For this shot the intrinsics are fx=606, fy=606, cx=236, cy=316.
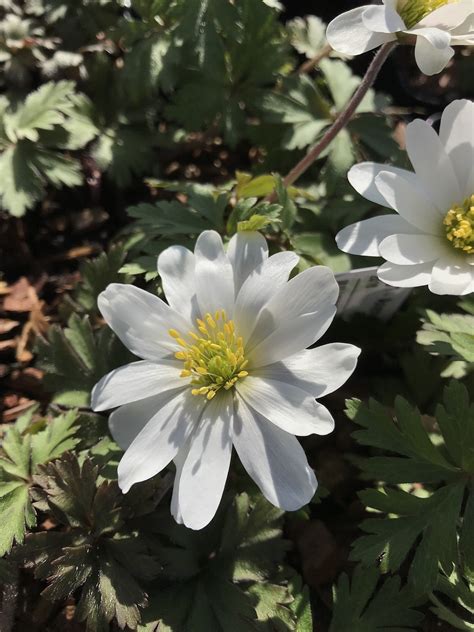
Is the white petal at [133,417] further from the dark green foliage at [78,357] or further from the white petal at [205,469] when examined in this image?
the dark green foliage at [78,357]

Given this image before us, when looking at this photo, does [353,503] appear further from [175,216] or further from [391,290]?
[175,216]

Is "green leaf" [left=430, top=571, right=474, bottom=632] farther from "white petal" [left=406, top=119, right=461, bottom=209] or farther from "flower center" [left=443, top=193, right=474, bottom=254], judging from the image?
"white petal" [left=406, top=119, right=461, bottom=209]

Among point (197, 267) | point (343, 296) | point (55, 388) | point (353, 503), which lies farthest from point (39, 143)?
point (353, 503)

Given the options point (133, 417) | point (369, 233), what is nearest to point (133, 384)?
point (133, 417)

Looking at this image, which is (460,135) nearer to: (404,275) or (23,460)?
(404,275)

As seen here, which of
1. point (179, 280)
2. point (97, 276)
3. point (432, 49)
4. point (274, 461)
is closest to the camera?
point (274, 461)
